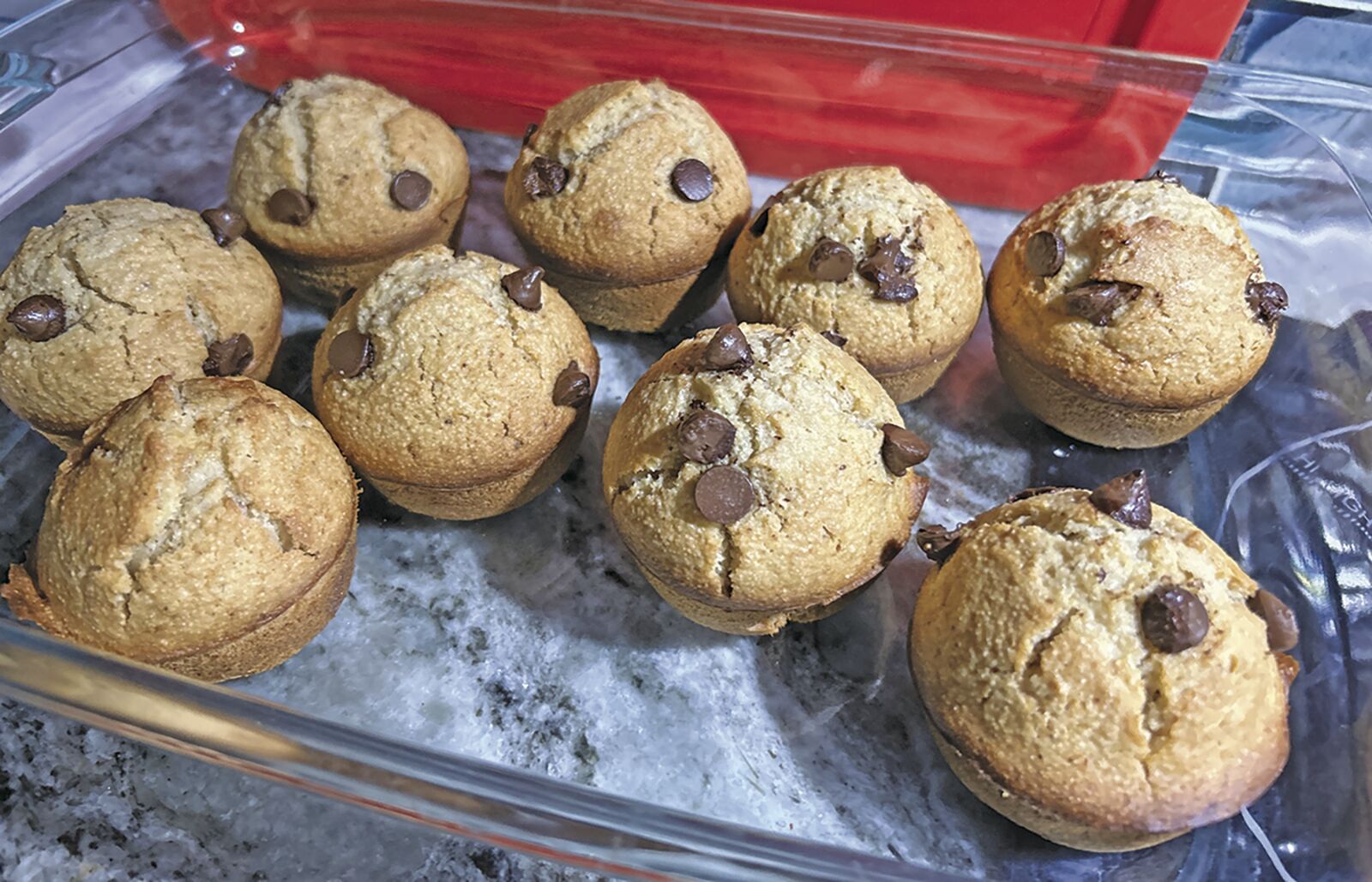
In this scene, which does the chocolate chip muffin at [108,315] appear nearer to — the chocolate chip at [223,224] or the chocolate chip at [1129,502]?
the chocolate chip at [223,224]

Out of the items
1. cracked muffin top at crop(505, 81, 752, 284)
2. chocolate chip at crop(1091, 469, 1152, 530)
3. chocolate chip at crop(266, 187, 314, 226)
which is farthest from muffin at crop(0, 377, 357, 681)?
chocolate chip at crop(1091, 469, 1152, 530)

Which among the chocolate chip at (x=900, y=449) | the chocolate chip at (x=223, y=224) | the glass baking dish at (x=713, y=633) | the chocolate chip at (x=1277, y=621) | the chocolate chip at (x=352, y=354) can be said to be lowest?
the glass baking dish at (x=713, y=633)

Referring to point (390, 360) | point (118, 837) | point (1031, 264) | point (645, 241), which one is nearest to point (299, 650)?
point (118, 837)

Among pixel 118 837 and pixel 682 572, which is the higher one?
pixel 682 572

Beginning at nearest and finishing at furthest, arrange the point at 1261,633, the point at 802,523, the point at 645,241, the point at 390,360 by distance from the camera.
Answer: the point at 1261,633 → the point at 802,523 → the point at 390,360 → the point at 645,241

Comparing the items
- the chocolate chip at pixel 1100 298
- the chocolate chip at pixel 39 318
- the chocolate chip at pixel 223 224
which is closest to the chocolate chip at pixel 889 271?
the chocolate chip at pixel 1100 298

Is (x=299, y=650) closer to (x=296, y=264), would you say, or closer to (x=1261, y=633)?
(x=296, y=264)
